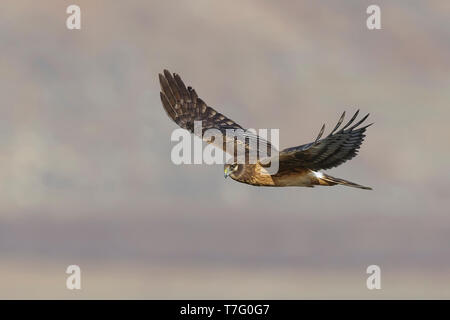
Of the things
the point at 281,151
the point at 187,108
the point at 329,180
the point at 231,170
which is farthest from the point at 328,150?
the point at 187,108

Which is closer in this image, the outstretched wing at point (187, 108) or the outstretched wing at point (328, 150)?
the outstretched wing at point (328, 150)

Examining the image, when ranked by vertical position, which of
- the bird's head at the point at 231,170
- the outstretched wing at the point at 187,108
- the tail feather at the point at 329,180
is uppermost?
the outstretched wing at the point at 187,108

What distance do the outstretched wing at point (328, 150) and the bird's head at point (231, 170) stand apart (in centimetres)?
146

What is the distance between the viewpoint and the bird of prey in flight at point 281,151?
47.1 ft

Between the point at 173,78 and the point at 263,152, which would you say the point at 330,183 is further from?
the point at 173,78

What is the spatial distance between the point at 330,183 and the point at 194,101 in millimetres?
4903

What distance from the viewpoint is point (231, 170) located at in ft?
55.3

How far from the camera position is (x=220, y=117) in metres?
20.0

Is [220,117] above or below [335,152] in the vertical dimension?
above

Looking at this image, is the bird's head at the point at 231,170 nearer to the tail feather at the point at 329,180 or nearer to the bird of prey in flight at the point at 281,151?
the bird of prey in flight at the point at 281,151

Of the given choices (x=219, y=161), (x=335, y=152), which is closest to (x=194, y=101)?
(x=219, y=161)

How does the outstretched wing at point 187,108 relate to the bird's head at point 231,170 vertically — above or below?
above

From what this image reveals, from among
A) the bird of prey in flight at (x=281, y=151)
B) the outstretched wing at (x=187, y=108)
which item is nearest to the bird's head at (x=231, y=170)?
the bird of prey in flight at (x=281, y=151)

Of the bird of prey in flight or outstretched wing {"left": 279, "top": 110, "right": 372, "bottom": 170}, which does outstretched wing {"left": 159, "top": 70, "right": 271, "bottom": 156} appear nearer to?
the bird of prey in flight
